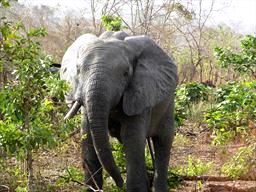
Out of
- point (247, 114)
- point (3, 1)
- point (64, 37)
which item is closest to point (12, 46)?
point (3, 1)

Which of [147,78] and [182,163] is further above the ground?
[147,78]

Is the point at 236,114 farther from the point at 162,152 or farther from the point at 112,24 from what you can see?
the point at 112,24

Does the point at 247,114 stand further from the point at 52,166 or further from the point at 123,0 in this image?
the point at 123,0

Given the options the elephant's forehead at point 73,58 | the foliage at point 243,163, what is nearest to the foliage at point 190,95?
the foliage at point 243,163

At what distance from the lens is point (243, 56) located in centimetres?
855

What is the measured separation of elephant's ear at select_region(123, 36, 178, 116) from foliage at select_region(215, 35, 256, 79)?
2.39 m

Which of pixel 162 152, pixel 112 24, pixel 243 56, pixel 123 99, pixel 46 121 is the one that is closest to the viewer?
pixel 46 121

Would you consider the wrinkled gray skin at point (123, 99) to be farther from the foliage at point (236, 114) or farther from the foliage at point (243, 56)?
the foliage at point (243, 56)

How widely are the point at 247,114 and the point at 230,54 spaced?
2.83m

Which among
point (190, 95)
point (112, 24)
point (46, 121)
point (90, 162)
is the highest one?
point (112, 24)

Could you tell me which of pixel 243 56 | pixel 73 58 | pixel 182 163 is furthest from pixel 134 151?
pixel 243 56

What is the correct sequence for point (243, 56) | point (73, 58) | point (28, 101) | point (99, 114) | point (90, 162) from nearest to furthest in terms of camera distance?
1. point (28, 101)
2. point (99, 114)
3. point (90, 162)
4. point (73, 58)
5. point (243, 56)

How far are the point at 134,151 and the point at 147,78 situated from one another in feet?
2.31

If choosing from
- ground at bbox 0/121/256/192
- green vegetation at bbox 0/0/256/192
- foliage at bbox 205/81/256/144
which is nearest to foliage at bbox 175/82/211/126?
green vegetation at bbox 0/0/256/192
